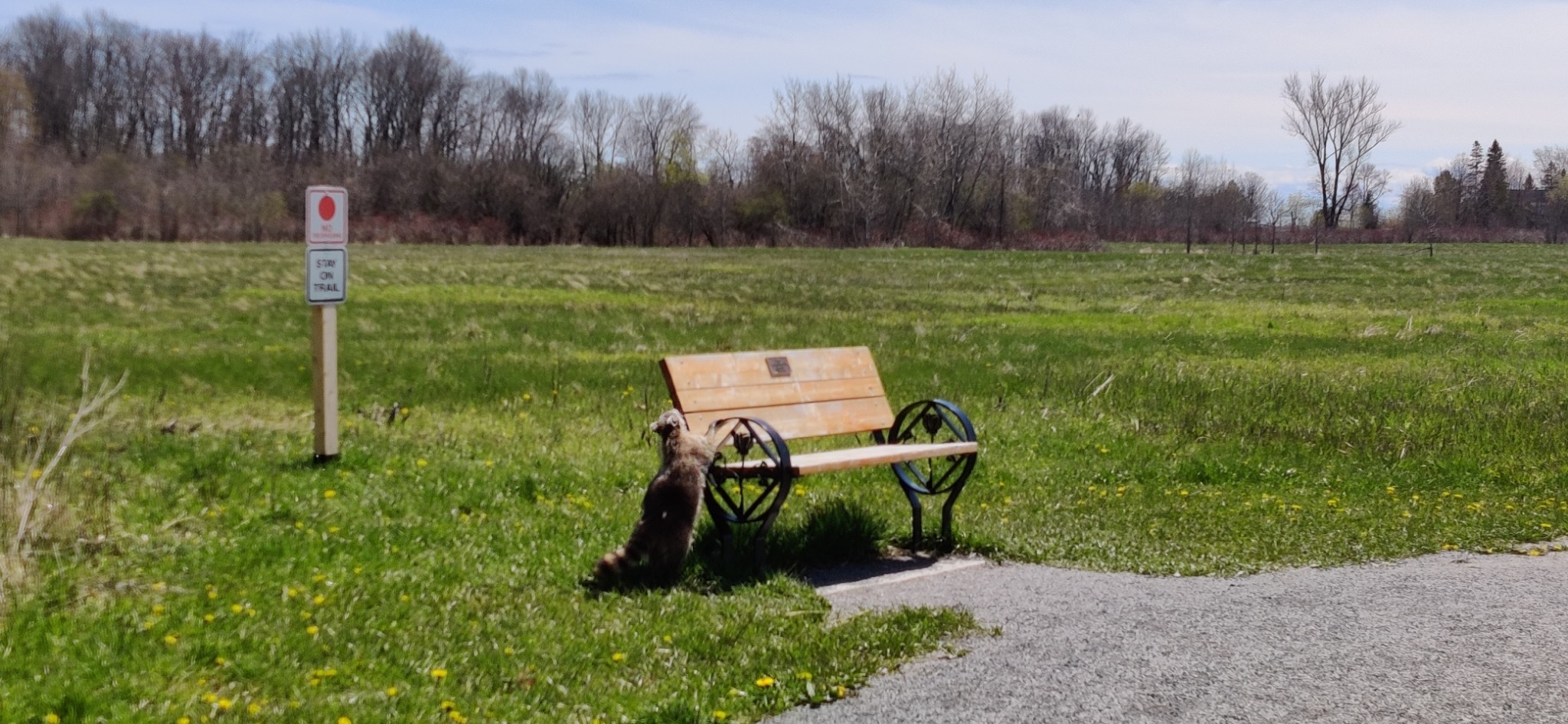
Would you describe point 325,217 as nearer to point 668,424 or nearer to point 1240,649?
point 668,424

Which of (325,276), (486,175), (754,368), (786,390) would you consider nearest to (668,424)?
(754,368)

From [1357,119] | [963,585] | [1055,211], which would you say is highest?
[1357,119]

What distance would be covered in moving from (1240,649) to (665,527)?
284 centimetres

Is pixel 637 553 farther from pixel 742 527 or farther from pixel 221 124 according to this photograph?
pixel 221 124

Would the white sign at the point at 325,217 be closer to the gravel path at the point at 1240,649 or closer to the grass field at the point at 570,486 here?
the grass field at the point at 570,486

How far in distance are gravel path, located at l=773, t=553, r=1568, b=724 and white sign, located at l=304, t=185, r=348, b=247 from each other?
14.2 feet

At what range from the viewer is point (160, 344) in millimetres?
16531

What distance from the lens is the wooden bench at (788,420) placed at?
23.1 ft

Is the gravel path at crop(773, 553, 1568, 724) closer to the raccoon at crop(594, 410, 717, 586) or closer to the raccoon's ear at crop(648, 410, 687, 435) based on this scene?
the raccoon at crop(594, 410, 717, 586)

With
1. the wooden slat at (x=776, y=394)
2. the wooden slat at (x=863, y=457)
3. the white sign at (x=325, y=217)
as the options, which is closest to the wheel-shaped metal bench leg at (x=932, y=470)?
the wooden slat at (x=863, y=457)

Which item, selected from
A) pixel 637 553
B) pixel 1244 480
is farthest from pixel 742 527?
pixel 1244 480

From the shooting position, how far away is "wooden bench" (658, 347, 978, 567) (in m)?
7.03

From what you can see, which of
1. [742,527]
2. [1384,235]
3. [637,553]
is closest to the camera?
[637,553]

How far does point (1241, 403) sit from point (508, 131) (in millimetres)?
90206
